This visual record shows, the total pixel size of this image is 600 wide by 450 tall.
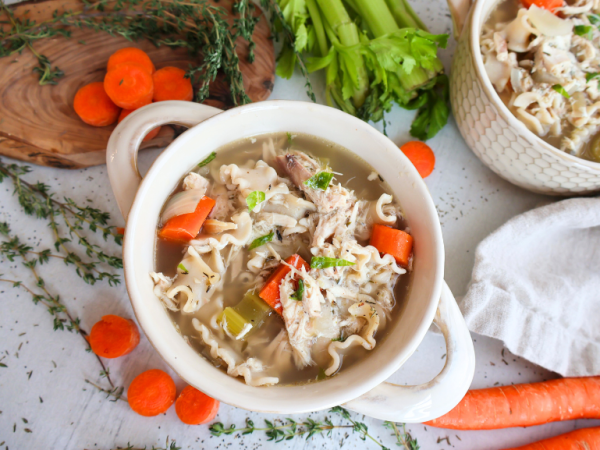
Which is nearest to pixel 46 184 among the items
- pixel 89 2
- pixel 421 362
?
pixel 89 2

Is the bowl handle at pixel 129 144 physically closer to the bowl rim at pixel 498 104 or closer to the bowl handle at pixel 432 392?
the bowl handle at pixel 432 392

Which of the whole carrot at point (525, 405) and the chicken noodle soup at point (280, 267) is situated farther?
the whole carrot at point (525, 405)

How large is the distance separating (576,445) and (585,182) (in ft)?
4.81

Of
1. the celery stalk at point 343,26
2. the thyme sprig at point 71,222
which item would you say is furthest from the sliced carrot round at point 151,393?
the celery stalk at point 343,26

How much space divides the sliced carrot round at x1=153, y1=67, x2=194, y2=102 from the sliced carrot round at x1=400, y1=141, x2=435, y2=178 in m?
1.31

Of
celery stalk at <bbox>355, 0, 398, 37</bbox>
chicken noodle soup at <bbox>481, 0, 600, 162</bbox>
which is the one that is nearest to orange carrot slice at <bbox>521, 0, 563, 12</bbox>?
chicken noodle soup at <bbox>481, 0, 600, 162</bbox>

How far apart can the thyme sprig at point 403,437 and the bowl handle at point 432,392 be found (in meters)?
0.71

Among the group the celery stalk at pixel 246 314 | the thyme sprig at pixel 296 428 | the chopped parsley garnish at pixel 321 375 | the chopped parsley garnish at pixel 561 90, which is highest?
the chopped parsley garnish at pixel 561 90

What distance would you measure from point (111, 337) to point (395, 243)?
155 cm

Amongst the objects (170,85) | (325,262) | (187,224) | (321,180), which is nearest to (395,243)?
(325,262)

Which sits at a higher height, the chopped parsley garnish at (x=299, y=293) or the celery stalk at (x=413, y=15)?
the celery stalk at (x=413, y=15)

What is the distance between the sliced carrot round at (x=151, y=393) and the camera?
7.31 ft

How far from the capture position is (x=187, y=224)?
74.6 inches

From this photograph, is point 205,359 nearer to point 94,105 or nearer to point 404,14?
point 94,105
